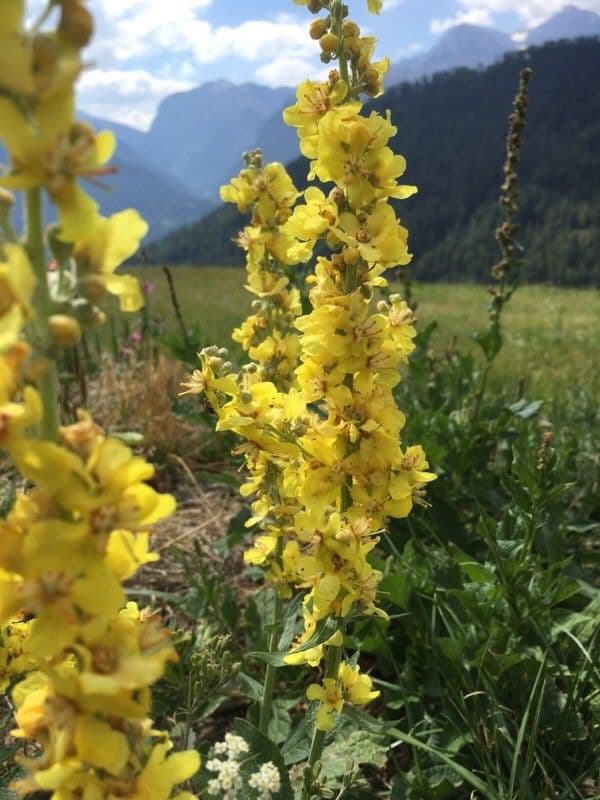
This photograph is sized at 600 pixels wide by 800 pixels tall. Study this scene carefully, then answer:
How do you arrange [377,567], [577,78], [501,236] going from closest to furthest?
[377,567], [501,236], [577,78]

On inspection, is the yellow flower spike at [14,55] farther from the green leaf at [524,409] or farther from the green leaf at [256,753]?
the green leaf at [524,409]

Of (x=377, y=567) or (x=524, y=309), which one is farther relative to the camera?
(x=524, y=309)

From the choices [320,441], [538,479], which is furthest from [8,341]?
[538,479]

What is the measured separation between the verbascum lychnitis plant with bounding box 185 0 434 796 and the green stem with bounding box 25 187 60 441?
2.84 ft

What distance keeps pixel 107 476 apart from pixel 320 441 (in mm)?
936

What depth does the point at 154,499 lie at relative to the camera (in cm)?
106

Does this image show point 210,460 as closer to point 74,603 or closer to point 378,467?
point 378,467

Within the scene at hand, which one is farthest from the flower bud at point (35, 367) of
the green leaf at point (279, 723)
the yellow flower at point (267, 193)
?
the green leaf at point (279, 723)

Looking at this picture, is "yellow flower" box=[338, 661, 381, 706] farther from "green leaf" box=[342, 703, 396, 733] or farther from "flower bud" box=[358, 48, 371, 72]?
"flower bud" box=[358, 48, 371, 72]

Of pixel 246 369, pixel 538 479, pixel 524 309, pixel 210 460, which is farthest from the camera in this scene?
pixel 524 309

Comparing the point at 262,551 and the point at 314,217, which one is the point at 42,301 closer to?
the point at 314,217

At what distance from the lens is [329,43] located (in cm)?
195

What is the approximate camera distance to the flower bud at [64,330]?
3.32ft

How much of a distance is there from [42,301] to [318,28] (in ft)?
4.38
